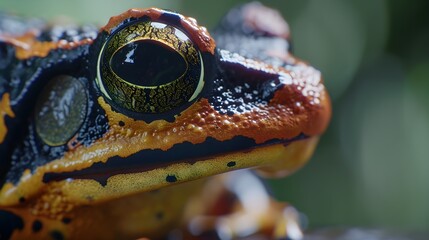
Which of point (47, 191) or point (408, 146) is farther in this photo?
point (408, 146)

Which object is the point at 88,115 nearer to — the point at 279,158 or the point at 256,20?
the point at 279,158

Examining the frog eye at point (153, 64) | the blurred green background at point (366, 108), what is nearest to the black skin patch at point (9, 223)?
Result: the frog eye at point (153, 64)

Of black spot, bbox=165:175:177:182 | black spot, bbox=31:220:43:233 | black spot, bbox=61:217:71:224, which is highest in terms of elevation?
black spot, bbox=165:175:177:182

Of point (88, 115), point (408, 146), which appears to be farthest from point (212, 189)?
point (408, 146)

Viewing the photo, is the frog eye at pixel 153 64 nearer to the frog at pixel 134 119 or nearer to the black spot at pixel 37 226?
the frog at pixel 134 119

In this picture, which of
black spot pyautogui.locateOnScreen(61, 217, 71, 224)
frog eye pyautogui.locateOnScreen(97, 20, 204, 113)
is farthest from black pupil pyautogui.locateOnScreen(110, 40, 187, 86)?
black spot pyautogui.locateOnScreen(61, 217, 71, 224)

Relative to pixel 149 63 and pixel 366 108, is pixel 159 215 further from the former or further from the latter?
pixel 366 108

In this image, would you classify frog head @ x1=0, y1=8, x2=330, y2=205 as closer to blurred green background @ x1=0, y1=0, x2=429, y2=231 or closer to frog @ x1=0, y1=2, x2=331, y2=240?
frog @ x1=0, y1=2, x2=331, y2=240
